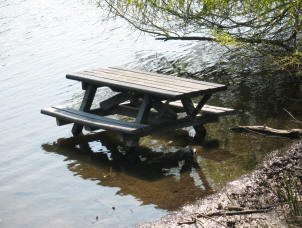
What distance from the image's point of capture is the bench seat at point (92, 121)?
23.9 ft

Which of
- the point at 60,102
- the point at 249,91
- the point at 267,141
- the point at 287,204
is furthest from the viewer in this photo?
the point at 60,102

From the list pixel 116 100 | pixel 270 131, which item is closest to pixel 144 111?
pixel 116 100

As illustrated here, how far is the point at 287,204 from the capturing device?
5.07 m

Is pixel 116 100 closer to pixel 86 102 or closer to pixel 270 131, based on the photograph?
pixel 86 102

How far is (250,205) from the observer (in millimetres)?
5336

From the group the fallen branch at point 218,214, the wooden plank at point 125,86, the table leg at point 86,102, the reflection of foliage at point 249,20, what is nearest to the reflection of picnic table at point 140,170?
the table leg at point 86,102

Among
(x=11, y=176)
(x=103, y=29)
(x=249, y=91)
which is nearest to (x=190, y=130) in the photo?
(x=249, y=91)

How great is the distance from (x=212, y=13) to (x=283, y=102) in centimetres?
249

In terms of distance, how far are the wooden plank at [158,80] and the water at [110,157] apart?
843mm

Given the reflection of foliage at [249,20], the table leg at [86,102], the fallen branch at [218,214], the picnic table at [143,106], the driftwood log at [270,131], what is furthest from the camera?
the table leg at [86,102]

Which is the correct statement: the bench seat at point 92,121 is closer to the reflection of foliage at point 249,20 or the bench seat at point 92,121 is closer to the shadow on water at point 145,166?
the shadow on water at point 145,166

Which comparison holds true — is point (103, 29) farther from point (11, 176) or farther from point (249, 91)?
point (11, 176)

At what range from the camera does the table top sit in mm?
7066

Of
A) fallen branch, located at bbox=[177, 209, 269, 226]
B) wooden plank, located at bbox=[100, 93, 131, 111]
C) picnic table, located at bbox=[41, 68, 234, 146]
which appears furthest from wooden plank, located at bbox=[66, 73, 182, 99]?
A: fallen branch, located at bbox=[177, 209, 269, 226]
